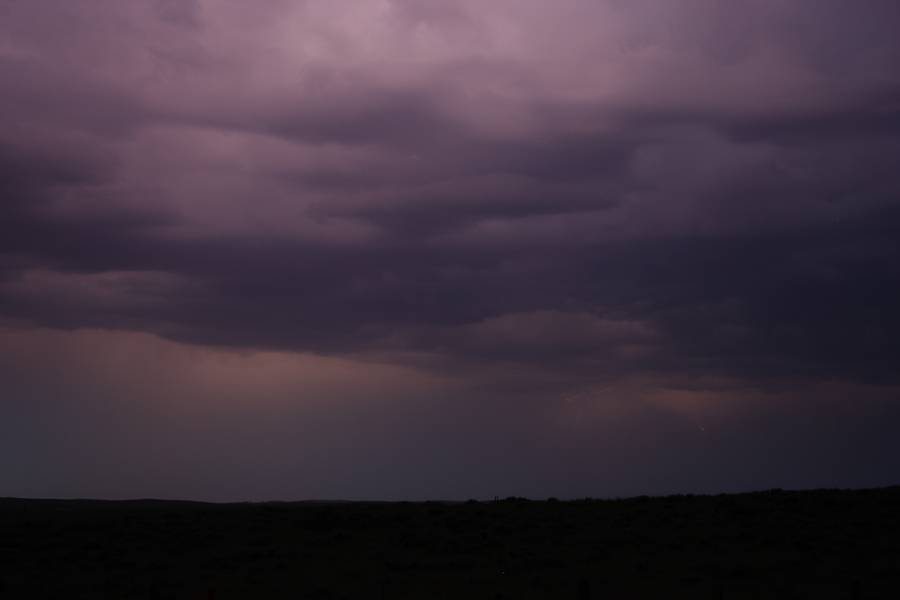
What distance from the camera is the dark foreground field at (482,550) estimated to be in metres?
35.3

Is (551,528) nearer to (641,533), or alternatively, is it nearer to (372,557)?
(641,533)

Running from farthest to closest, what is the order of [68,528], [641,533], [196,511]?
[196,511] < [68,528] < [641,533]

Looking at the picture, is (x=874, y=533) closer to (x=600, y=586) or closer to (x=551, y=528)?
(x=551, y=528)

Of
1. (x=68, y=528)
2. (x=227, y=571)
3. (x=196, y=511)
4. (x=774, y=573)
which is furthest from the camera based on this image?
(x=196, y=511)

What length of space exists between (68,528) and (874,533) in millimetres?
40882

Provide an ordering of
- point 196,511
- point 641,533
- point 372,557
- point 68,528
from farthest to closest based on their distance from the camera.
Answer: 1. point 196,511
2. point 68,528
3. point 641,533
4. point 372,557

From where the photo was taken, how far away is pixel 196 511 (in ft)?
200

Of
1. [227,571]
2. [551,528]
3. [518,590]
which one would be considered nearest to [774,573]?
[518,590]

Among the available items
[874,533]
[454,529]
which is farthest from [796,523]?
[454,529]

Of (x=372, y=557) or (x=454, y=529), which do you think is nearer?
(x=372, y=557)

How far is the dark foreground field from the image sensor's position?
1389 inches

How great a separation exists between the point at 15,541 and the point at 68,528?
4.26m

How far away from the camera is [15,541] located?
49000 millimetres

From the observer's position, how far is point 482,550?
4612cm
